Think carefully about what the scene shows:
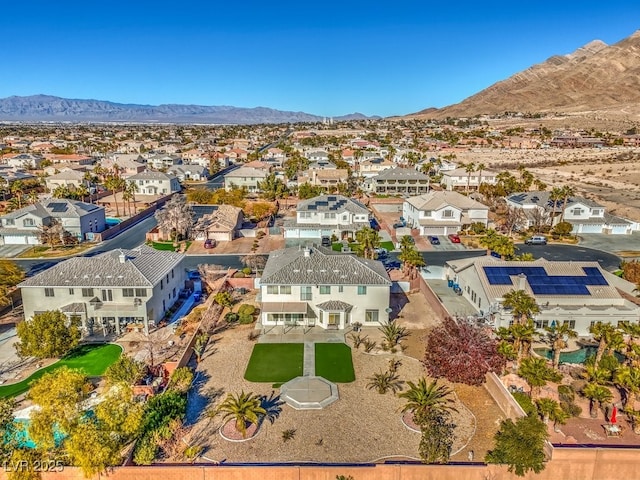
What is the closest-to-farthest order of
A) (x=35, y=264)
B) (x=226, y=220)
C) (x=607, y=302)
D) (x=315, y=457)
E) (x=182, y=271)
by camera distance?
(x=315, y=457) → (x=607, y=302) → (x=182, y=271) → (x=35, y=264) → (x=226, y=220)

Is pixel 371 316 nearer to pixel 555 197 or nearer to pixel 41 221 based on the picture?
pixel 555 197

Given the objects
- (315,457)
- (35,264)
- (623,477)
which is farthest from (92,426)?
(35,264)

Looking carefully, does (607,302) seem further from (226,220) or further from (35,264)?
(35,264)

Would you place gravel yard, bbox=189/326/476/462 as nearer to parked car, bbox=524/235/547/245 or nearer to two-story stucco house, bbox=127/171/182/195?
parked car, bbox=524/235/547/245

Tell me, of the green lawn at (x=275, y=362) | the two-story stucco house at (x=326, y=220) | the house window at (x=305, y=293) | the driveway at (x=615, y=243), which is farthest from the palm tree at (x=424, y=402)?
the driveway at (x=615, y=243)

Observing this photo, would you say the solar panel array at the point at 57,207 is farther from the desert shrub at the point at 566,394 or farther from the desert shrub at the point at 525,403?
the desert shrub at the point at 566,394
